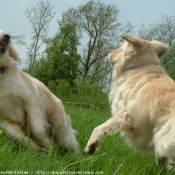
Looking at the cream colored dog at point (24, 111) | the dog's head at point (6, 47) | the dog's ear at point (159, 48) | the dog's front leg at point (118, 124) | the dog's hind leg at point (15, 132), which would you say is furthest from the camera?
the dog's ear at point (159, 48)

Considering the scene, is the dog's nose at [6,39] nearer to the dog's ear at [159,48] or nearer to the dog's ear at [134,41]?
the dog's ear at [134,41]

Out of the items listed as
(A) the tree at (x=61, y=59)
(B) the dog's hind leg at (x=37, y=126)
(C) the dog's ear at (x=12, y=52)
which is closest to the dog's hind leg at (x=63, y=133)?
(B) the dog's hind leg at (x=37, y=126)

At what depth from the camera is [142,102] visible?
4371 mm

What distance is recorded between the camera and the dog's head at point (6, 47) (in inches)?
149

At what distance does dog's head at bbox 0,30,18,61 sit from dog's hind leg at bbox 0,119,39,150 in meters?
0.80

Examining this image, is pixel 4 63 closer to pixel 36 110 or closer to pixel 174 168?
pixel 36 110

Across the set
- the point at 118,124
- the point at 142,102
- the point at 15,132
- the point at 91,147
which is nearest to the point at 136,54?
the point at 142,102

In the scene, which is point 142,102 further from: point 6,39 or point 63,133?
point 6,39

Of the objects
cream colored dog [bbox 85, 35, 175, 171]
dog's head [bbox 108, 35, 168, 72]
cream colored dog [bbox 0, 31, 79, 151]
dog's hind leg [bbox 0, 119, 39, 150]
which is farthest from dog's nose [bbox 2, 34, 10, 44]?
dog's head [bbox 108, 35, 168, 72]

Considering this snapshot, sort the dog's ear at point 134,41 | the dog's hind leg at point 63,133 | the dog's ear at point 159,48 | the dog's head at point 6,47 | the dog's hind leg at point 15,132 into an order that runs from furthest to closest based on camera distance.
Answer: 1. the dog's ear at point 159,48
2. the dog's ear at point 134,41
3. the dog's hind leg at point 63,133
4. the dog's head at point 6,47
5. the dog's hind leg at point 15,132

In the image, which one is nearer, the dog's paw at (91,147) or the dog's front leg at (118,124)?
the dog's paw at (91,147)

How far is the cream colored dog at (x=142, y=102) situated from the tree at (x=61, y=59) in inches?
1052

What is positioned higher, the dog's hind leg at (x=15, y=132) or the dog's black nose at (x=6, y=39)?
the dog's black nose at (x=6, y=39)

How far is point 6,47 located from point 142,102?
193 centimetres
